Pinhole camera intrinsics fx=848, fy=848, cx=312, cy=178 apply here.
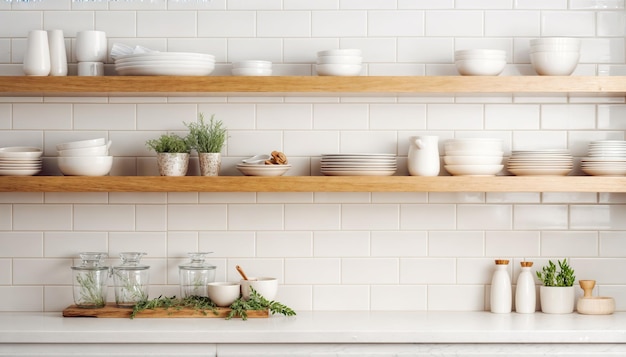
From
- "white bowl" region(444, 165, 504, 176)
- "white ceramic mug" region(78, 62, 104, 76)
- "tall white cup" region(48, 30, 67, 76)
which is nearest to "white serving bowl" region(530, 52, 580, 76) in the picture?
"white bowl" region(444, 165, 504, 176)

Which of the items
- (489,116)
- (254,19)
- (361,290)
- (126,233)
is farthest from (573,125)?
(126,233)

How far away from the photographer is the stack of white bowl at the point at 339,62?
346cm

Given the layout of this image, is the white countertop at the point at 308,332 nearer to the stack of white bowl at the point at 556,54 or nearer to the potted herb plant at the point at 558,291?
the potted herb plant at the point at 558,291

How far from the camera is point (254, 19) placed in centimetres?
370

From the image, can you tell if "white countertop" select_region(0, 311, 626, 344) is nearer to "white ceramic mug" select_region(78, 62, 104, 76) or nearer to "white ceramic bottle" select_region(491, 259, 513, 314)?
"white ceramic bottle" select_region(491, 259, 513, 314)

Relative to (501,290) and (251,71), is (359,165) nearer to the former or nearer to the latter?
(251,71)

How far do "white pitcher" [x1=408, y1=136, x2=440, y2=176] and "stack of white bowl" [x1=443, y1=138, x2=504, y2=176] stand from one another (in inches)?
3.0

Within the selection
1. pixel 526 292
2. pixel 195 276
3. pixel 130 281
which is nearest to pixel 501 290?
pixel 526 292

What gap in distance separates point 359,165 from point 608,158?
1.02 meters

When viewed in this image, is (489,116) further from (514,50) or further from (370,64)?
(370,64)

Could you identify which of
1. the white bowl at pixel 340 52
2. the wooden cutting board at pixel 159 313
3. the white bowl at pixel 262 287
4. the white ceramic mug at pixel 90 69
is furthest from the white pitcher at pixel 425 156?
the white ceramic mug at pixel 90 69

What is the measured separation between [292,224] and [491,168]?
88cm

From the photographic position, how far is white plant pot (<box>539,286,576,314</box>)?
3.55 m

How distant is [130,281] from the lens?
11.5ft
